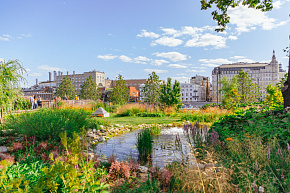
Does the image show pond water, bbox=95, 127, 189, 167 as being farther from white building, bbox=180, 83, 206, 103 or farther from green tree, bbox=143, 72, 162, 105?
white building, bbox=180, 83, 206, 103

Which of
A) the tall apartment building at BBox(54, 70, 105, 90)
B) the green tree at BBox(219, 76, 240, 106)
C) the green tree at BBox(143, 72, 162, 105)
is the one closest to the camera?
the green tree at BBox(219, 76, 240, 106)

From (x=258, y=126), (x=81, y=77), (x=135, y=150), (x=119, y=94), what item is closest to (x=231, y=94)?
(x=258, y=126)

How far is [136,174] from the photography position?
330 centimetres

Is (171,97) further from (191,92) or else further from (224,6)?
(191,92)

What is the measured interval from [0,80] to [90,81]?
132 ft

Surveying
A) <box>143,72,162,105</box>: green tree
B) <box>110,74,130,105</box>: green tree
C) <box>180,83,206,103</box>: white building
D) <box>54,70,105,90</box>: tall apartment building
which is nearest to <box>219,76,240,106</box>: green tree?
<box>143,72,162,105</box>: green tree

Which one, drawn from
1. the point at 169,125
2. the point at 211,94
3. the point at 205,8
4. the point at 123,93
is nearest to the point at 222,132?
the point at 169,125

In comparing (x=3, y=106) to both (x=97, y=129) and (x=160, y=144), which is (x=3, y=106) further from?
(x=160, y=144)

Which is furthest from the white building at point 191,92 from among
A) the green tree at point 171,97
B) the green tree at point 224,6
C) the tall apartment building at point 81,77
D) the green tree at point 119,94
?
the green tree at point 224,6

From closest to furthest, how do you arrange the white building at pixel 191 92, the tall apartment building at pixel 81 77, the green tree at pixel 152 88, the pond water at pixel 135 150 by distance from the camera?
the pond water at pixel 135 150, the green tree at pixel 152 88, the white building at pixel 191 92, the tall apartment building at pixel 81 77

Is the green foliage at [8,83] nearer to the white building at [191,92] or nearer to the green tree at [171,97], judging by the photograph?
the green tree at [171,97]

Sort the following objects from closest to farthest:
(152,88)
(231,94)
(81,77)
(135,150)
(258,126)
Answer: (258,126) < (135,150) < (231,94) < (152,88) < (81,77)

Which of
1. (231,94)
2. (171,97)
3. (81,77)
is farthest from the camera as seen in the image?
(81,77)

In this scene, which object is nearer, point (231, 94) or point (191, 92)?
point (231, 94)
